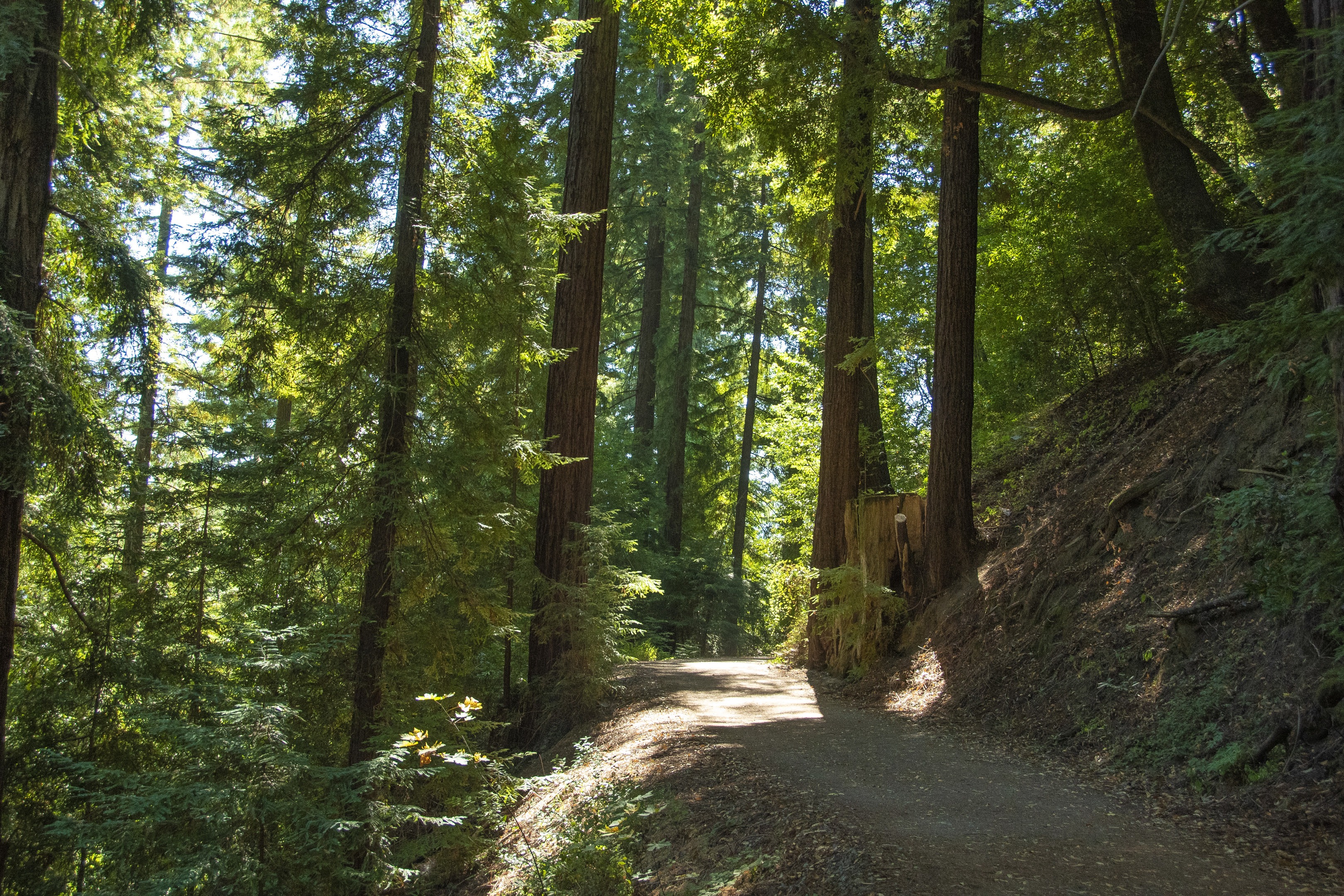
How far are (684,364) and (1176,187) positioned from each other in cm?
1509

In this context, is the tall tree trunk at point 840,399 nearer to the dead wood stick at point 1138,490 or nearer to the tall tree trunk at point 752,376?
the dead wood stick at point 1138,490

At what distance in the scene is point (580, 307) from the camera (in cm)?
1005

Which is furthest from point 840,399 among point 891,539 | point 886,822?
point 886,822

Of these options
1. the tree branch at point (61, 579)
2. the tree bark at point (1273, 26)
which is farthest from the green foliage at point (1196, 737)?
the tree branch at point (61, 579)

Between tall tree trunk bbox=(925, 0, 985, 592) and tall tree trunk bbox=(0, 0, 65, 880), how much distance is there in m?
8.56

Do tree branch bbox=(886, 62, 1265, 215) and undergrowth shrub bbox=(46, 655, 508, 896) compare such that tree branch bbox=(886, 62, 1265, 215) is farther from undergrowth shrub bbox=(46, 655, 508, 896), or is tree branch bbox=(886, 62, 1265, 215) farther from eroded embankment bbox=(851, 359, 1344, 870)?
undergrowth shrub bbox=(46, 655, 508, 896)

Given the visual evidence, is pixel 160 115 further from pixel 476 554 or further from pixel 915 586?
pixel 915 586

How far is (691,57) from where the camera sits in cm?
1021

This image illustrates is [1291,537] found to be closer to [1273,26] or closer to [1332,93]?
[1332,93]

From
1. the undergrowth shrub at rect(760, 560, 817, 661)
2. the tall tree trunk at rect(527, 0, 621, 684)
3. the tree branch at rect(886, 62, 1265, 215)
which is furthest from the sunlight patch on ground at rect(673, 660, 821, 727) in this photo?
the tree branch at rect(886, 62, 1265, 215)

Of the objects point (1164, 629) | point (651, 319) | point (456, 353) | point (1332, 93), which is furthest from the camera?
point (651, 319)

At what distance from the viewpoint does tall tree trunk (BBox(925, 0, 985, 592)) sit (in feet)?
30.8

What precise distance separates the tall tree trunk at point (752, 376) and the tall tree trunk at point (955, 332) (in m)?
14.4

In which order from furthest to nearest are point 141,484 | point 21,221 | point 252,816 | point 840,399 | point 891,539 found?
1. point 840,399
2. point 891,539
3. point 141,484
4. point 21,221
5. point 252,816
